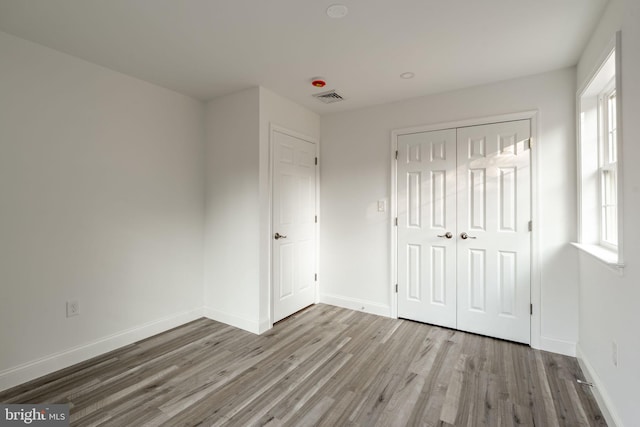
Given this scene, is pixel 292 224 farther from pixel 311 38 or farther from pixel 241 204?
pixel 311 38

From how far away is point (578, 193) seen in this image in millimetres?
2494

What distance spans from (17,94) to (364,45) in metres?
2.53

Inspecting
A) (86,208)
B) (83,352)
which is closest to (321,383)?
(83,352)

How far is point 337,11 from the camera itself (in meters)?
1.88

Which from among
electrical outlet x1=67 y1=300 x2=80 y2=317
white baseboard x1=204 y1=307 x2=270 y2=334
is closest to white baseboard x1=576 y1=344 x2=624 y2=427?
white baseboard x1=204 y1=307 x2=270 y2=334

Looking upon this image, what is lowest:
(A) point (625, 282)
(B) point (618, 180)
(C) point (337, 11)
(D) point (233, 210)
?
(A) point (625, 282)

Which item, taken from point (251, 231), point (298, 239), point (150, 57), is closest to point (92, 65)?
point (150, 57)

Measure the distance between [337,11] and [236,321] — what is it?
2909mm

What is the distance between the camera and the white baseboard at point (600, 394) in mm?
1712

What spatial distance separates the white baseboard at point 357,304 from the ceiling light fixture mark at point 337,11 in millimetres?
2878

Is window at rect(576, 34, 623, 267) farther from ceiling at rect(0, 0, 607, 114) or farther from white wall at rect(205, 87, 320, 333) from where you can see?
white wall at rect(205, 87, 320, 333)

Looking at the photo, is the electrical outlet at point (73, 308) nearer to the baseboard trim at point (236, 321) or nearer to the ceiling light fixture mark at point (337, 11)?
the baseboard trim at point (236, 321)

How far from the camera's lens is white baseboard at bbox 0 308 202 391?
2141mm

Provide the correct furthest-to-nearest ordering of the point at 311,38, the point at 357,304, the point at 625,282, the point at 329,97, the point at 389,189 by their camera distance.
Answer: the point at 357,304 < the point at 389,189 < the point at 329,97 < the point at 311,38 < the point at 625,282
